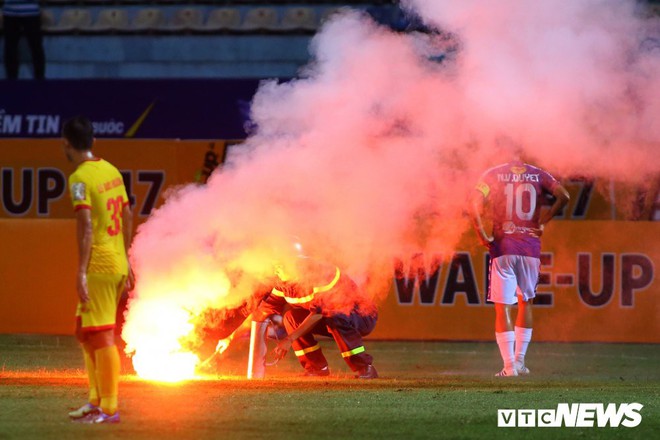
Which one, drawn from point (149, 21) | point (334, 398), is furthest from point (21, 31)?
point (334, 398)

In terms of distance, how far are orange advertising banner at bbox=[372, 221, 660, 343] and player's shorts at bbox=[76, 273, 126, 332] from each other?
7691 millimetres

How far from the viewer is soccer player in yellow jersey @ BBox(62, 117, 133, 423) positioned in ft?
27.3

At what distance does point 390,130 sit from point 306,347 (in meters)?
2.26

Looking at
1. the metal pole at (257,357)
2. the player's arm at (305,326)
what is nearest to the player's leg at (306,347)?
the player's arm at (305,326)

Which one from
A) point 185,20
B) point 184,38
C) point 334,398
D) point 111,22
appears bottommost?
point 334,398

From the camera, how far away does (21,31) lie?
69.2ft

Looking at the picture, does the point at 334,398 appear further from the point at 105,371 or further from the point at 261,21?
the point at 261,21

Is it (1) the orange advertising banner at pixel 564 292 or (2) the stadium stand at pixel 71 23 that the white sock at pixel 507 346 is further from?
(2) the stadium stand at pixel 71 23

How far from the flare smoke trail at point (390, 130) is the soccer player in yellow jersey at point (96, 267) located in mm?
2884

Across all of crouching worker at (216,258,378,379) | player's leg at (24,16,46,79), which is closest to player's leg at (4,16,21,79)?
player's leg at (24,16,46,79)

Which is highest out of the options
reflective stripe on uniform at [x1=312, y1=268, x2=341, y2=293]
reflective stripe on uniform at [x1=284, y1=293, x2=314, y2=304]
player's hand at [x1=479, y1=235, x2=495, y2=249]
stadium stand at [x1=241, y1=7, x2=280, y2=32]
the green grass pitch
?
stadium stand at [x1=241, y1=7, x2=280, y2=32]

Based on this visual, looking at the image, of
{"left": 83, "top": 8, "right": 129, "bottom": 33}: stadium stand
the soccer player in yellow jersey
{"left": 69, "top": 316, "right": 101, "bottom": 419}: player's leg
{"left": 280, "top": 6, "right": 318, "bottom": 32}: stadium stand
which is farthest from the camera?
{"left": 83, "top": 8, "right": 129, "bottom": 33}: stadium stand

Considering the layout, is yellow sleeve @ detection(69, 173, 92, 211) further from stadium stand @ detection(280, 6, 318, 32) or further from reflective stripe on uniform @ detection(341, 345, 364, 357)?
stadium stand @ detection(280, 6, 318, 32)

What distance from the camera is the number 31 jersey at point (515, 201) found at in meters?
12.3
